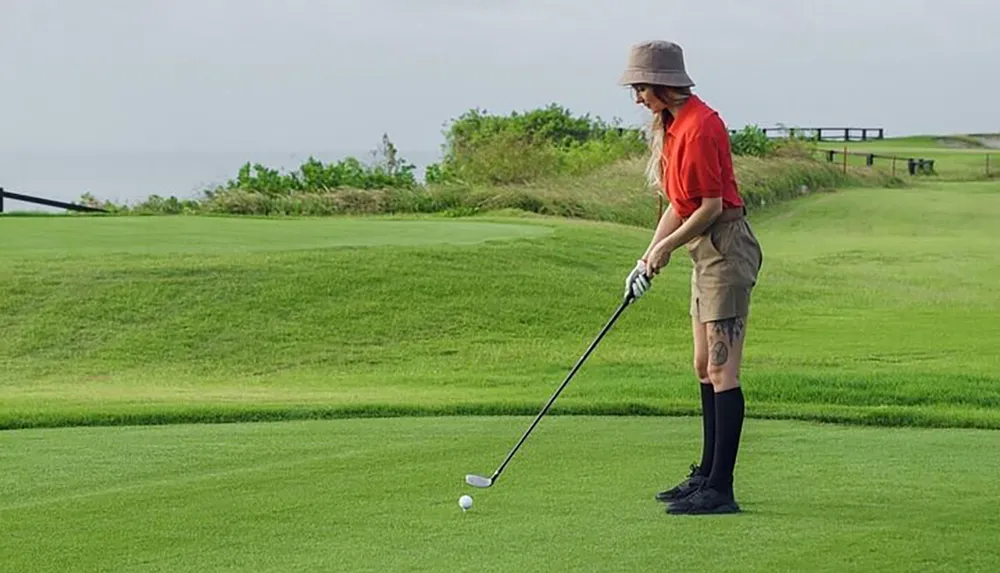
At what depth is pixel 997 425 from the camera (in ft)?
25.4

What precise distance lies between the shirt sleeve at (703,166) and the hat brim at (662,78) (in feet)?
0.74

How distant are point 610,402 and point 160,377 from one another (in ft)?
14.5

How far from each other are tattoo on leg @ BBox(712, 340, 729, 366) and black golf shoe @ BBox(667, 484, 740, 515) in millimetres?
477

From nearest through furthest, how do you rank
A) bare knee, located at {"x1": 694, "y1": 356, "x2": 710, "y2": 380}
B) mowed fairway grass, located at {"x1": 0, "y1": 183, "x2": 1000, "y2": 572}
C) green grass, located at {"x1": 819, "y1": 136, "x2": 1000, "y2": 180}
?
mowed fairway grass, located at {"x1": 0, "y1": 183, "x2": 1000, "y2": 572}, bare knee, located at {"x1": 694, "y1": 356, "x2": 710, "y2": 380}, green grass, located at {"x1": 819, "y1": 136, "x2": 1000, "y2": 180}

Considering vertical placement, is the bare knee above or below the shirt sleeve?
below

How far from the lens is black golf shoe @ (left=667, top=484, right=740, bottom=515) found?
5.18 meters

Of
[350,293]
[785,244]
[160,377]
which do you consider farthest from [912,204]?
[160,377]

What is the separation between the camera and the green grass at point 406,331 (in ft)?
29.2

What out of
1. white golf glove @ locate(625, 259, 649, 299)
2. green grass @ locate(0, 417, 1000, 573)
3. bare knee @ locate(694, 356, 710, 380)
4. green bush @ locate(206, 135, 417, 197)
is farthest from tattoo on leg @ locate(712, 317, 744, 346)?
Result: green bush @ locate(206, 135, 417, 197)

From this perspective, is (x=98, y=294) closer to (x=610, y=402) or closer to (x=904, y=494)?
(x=610, y=402)

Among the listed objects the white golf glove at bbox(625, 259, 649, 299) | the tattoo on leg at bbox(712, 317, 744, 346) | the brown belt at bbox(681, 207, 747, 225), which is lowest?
the tattoo on leg at bbox(712, 317, 744, 346)

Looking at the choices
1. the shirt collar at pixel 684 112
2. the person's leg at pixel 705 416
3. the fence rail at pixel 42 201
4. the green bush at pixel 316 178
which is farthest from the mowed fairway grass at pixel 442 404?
the green bush at pixel 316 178

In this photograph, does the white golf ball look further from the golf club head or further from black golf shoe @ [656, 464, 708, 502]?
black golf shoe @ [656, 464, 708, 502]

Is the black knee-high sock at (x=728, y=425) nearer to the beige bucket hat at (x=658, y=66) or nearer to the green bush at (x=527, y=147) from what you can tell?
the beige bucket hat at (x=658, y=66)
